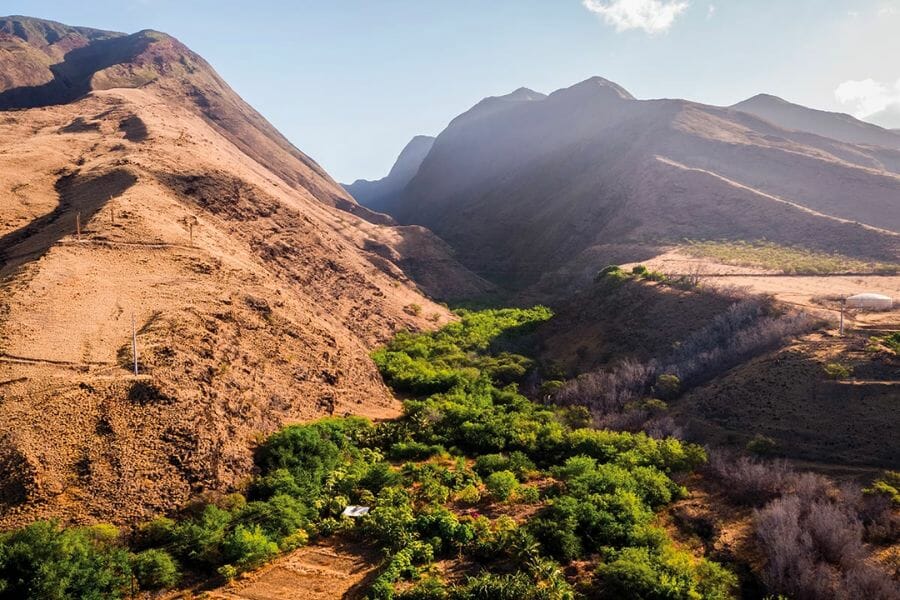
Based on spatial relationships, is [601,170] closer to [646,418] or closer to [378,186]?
[646,418]

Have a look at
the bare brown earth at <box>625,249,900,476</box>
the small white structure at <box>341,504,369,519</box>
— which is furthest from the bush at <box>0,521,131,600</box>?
the bare brown earth at <box>625,249,900,476</box>

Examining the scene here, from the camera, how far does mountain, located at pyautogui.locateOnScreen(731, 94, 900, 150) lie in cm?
8588

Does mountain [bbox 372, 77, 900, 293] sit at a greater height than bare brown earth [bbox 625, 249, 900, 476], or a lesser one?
greater

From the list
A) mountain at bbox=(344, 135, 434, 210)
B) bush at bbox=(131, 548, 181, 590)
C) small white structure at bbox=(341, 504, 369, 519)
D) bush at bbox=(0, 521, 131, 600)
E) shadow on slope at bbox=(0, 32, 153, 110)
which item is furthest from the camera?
mountain at bbox=(344, 135, 434, 210)

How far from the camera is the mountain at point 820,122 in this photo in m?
85.9

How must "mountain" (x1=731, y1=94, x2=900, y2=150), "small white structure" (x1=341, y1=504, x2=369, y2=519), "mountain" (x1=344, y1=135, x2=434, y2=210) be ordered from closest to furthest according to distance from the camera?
"small white structure" (x1=341, y1=504, x2=369, y2=519), "mountain" (x1=731, y1=94, x2=900, y2=150), "mountain" (x1=344, y1=135, x2=434, y2=210)

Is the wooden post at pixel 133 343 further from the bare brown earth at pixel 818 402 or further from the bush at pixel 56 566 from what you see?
the bare brown earth at pixel 818 402

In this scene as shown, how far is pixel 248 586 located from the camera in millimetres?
11000

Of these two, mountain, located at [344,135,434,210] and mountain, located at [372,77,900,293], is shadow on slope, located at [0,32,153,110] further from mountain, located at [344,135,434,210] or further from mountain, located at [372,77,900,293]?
mountain, located at [344,135,434,210]

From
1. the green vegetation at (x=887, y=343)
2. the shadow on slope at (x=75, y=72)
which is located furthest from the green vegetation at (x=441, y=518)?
the shadow on slope at (x=75, y=72)

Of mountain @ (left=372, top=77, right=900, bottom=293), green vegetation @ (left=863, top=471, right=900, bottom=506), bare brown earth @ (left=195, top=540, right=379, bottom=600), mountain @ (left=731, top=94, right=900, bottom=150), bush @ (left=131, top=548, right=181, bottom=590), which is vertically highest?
mountain @ (left=731, top=94, right=900, bottom=150)

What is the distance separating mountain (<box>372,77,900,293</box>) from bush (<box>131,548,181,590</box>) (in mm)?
35459

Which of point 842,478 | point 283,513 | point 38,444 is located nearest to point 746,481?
point 842,478

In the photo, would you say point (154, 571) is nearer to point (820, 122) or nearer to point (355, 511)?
point (355, 511)
